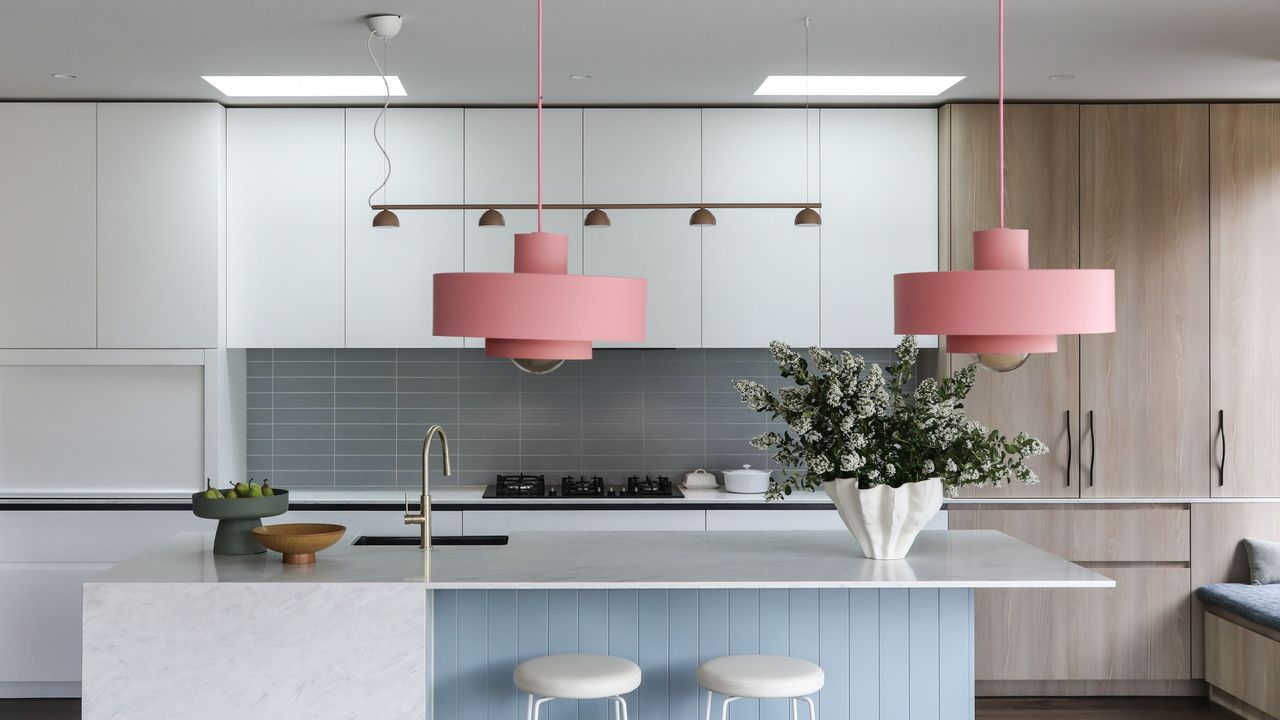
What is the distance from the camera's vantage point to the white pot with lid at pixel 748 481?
16.3 feet

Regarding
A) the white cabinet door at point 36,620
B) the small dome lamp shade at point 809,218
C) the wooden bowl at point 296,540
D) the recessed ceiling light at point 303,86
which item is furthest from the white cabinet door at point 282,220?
the small dome lamp shade at point 809,218

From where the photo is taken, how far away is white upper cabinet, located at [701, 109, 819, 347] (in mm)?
4891

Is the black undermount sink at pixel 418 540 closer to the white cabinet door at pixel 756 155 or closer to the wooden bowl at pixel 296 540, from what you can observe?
the wooden bowl at pixel 296 540

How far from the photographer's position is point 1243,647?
174 inches

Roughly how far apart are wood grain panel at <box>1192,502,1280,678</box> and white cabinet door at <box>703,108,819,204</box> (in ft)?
7.27

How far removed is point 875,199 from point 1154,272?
4.06ft

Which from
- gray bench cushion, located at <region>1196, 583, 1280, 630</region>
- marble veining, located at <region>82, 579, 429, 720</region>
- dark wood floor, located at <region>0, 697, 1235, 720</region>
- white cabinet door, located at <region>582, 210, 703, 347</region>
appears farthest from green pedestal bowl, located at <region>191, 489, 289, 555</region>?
gray bench cushion, located at <region>1196, 583, 1280, 630</region>

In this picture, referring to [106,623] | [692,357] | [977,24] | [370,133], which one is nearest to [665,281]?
[692,357]

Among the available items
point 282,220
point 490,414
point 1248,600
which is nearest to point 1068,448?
point 1248,600

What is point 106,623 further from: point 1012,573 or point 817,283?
point 817,283

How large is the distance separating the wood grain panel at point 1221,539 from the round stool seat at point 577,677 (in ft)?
9.70

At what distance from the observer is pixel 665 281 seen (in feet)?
16.2

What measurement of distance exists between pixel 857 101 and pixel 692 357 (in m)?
1.43

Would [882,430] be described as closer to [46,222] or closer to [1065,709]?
[1065,709]
